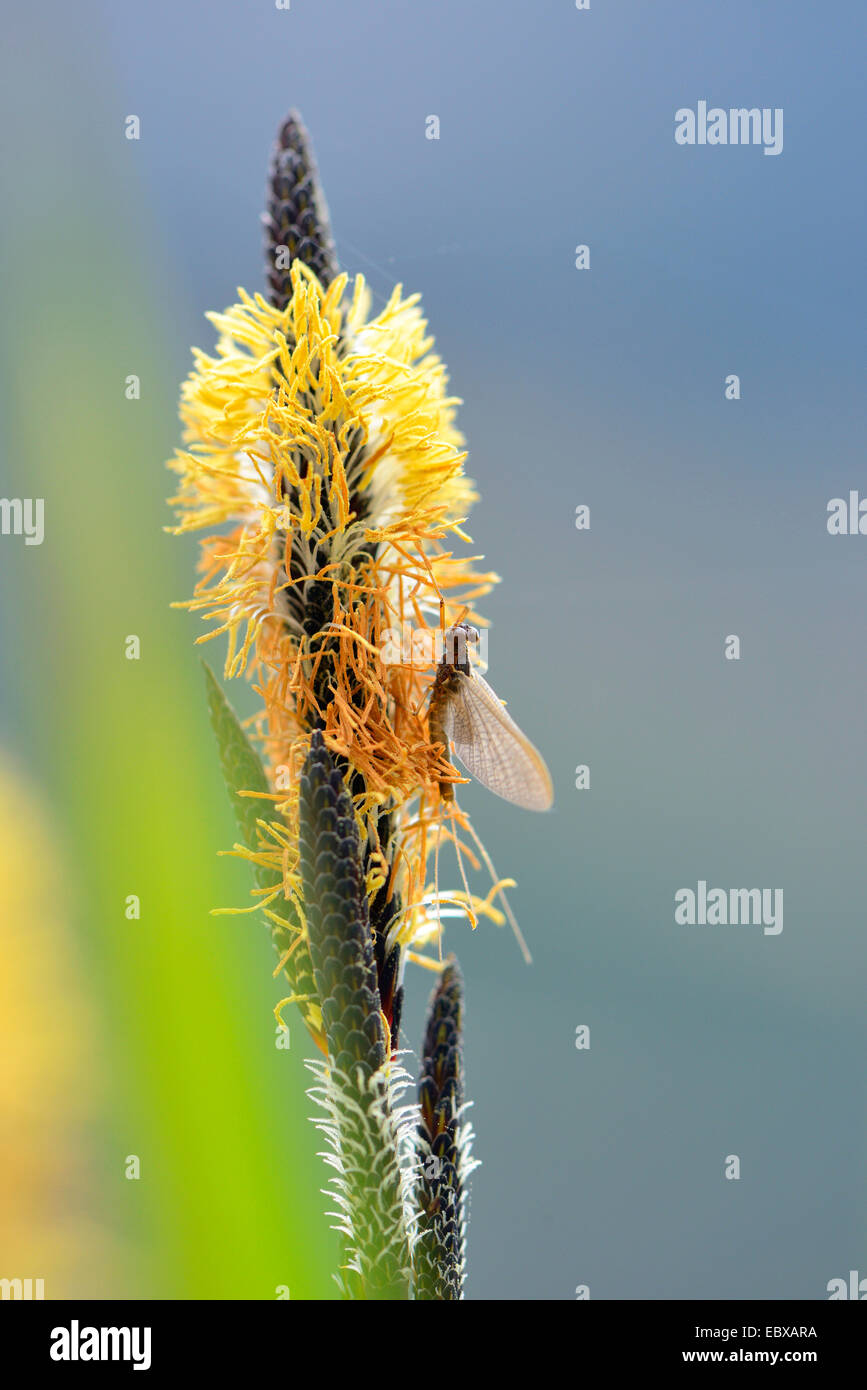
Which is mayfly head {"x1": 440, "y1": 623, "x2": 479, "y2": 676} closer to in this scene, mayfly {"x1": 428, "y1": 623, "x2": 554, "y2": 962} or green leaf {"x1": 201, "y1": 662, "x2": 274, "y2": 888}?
mayfly {"x1": 428, "y1": 623, "x2": 554, "y2": 962}

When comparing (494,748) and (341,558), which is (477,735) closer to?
(494,748)

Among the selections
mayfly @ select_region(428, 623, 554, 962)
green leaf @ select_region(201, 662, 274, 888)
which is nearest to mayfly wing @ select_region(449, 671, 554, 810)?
mayfly @ select_region(428, 623, 554, 962)

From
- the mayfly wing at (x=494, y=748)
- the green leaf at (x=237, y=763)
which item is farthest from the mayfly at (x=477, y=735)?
the green leaf at (x=237, y=763)

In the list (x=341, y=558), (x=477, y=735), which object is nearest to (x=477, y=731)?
(x=477, y=735)

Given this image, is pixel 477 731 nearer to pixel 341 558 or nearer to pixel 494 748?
pixel 494 748

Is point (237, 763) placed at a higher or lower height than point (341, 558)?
lower

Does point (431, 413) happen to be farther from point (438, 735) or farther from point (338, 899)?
point (338, 899)
